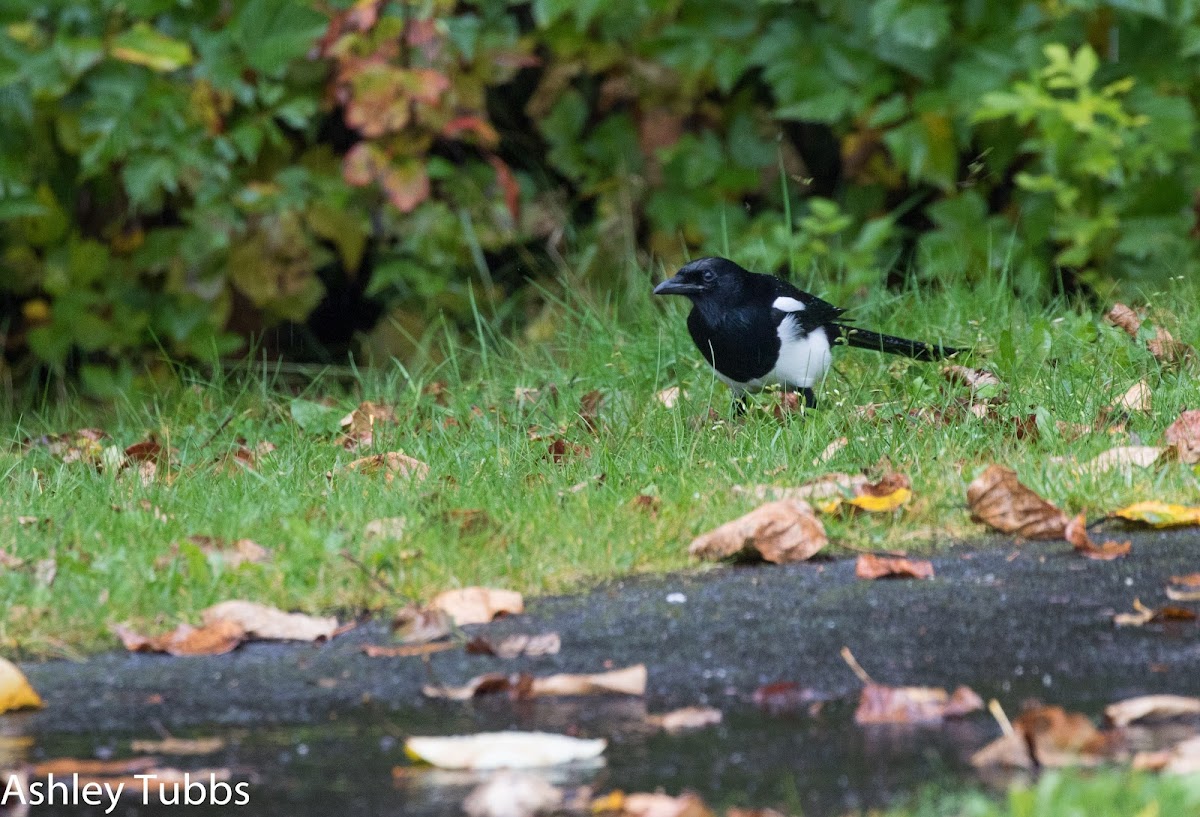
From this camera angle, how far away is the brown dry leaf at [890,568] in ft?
9.29

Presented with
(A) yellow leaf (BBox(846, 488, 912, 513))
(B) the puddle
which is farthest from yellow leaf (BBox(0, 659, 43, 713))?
(A) yellow leaf (BBox(846, 488, 912, 513))

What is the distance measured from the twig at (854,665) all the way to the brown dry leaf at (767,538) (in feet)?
1.83

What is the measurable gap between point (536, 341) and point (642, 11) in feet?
4.70

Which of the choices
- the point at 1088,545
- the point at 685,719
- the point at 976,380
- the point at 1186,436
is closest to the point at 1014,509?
the point at 1088,545

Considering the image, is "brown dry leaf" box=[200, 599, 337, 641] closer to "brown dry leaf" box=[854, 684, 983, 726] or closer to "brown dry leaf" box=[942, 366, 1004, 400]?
"brown dry leaf" box=[854, 684, 983, 726]

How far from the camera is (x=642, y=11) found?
604cm

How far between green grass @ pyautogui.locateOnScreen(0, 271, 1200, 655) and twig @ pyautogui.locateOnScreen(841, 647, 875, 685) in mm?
631

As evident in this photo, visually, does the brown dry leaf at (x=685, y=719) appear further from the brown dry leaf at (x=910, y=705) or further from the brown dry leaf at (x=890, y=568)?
the brown dry leaf at (x=890, y=568)

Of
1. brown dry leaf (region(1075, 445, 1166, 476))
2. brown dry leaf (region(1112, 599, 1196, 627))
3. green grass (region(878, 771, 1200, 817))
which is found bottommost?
brown dry leaf (region(1075, 445, 1166, 476))

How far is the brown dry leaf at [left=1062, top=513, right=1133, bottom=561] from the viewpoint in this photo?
2910mm

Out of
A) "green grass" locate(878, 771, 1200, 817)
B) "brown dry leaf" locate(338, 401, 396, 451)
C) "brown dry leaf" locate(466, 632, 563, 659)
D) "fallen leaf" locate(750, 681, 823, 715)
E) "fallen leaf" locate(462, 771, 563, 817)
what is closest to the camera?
"green grass" locate(878, 771, 1200, 817)

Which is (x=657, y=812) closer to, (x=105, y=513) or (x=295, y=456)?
(x=105, y=513)

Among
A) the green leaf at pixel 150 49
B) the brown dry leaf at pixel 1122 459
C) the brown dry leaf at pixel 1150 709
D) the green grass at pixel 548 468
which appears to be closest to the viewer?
the brown dry leaf at pixel 1150 709

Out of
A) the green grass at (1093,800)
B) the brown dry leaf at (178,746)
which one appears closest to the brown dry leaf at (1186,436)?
the green grass at (1093,800)
